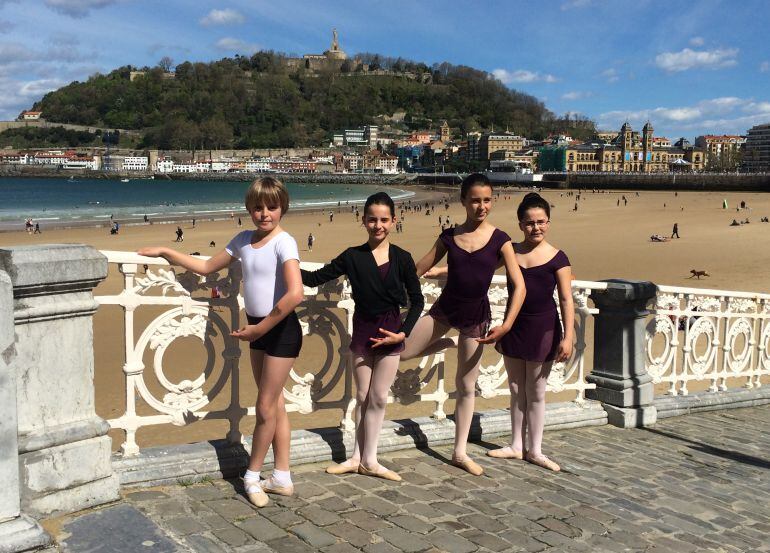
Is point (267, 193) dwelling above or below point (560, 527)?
above

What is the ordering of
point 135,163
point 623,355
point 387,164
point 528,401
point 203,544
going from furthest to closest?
point 135,163, point 387,164, point 623,355, point 528,401, point 203,544

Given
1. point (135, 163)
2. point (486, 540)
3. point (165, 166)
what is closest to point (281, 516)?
point (486, 540)

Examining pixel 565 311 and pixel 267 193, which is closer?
pixel 267 193

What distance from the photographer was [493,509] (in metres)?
3.73

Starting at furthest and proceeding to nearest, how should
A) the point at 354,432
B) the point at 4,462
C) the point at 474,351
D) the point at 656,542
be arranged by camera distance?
the point at 354,432 < the point at 474,351 < the point at 656,542 < the point at 4,462

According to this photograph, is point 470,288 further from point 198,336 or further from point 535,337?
point 198,336

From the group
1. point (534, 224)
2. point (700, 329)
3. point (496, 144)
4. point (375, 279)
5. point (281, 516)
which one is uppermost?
point (496, 144)

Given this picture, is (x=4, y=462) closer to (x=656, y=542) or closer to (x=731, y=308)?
(x=656, y=542)

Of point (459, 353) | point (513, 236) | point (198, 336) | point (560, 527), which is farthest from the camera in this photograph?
point (513, 236)

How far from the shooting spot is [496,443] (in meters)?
5.02

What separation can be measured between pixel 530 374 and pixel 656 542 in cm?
134

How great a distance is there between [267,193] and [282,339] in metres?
0.74

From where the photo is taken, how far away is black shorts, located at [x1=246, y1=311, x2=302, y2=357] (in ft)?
11.4

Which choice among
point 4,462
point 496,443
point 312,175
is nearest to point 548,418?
point 496,443
